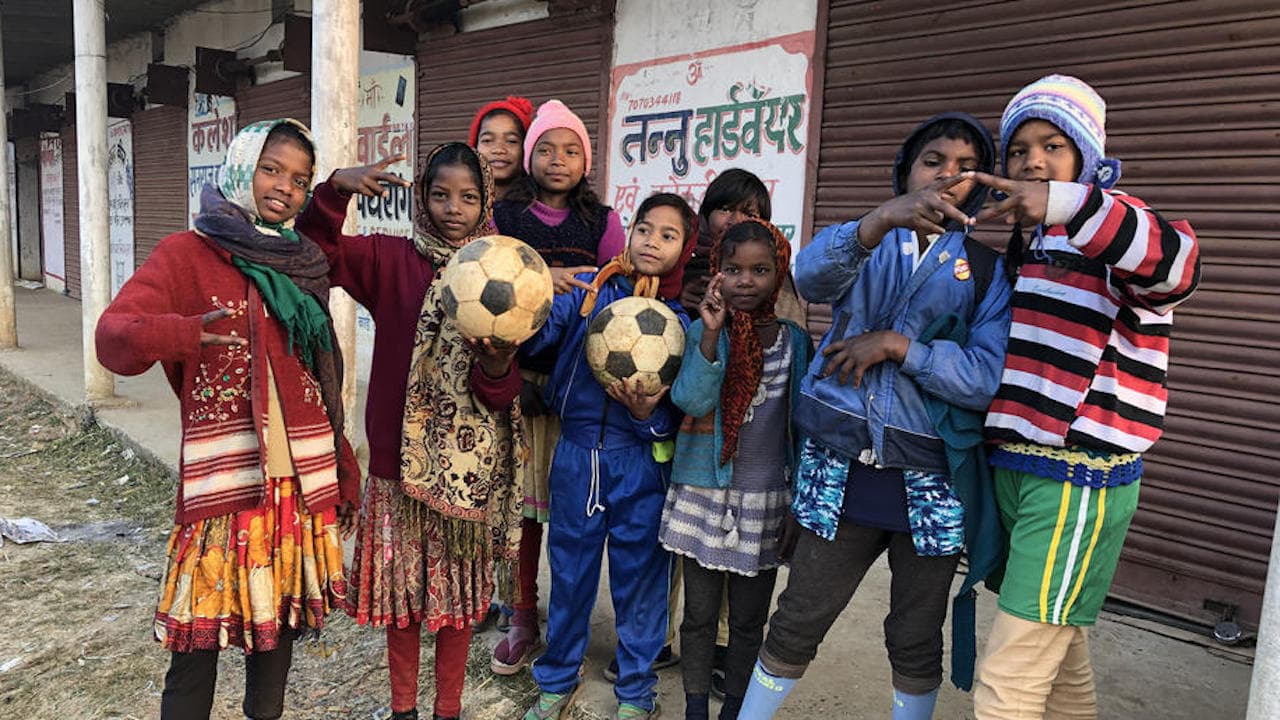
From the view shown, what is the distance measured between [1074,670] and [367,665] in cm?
234

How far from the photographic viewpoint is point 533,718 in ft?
8.09

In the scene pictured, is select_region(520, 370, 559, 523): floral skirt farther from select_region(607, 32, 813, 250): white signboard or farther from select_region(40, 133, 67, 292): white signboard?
select_region(40, 133, 67, 292): white signboard

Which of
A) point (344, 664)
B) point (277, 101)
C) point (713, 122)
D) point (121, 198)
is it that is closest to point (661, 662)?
point (344, 664)

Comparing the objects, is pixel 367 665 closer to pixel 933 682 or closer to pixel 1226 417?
pixel 933 682

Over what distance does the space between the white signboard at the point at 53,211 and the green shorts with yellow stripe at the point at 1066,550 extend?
65.3ft

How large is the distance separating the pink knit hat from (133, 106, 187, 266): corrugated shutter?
36.6ft

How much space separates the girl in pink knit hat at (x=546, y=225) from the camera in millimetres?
2660

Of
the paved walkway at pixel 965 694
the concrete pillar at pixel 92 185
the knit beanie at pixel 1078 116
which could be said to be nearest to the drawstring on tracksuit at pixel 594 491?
the paved walkway at pixel 965 694

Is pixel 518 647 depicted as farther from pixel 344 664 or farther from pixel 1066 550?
pixel 1066 550

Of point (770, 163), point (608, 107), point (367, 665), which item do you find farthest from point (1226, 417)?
point (608, 107)

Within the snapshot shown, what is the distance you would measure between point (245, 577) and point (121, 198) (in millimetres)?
15062

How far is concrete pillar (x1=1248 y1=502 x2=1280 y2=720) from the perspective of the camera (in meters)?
1.51

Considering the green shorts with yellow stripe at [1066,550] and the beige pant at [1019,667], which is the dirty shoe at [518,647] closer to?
the beige pant at [1019,667]

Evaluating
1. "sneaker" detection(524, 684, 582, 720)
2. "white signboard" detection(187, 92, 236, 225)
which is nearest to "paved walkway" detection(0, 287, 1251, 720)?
"sneaker" detection(524, 684, 582, 720)
